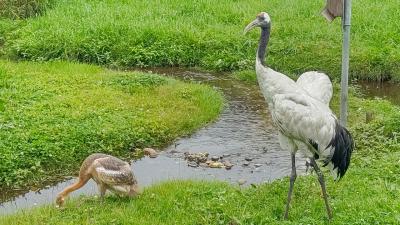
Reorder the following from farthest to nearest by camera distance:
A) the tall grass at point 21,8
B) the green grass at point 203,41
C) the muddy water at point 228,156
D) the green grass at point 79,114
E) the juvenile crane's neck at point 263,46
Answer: the tall grass at point 21,8 → the green grass at point 203,41 → the green grass at point 79,114 → the muddy water at point 228,156 → the juvenile crane's neck at point 263,46

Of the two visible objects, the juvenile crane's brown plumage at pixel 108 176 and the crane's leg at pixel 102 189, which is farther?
the crane's leg at pixel 102 189

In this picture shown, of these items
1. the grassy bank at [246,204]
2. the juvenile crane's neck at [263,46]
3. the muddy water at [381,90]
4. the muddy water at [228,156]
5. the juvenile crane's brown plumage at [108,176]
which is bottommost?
the muddy water at [381,90]

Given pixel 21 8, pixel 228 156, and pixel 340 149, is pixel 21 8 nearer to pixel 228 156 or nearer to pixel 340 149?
pixel 228 156

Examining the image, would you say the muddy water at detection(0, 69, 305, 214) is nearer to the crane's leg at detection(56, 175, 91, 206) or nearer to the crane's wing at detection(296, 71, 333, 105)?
the crane's leg at detection(56, 175, 91, 206)

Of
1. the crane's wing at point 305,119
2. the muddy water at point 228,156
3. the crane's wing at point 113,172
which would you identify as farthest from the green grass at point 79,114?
the crane's wing at point 305,119

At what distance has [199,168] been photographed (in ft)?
29.8

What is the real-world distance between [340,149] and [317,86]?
123 cm

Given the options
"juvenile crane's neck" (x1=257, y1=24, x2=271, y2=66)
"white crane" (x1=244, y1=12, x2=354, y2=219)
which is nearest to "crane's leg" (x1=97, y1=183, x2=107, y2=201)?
"white crane" (x1=244, y1=12, x2=354, y2=219)

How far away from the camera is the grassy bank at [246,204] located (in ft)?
22.9

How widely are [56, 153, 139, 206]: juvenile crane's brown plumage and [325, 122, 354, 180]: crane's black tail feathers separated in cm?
217

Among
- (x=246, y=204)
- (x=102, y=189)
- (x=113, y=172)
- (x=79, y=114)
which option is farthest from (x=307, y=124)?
(x=79, y=114)

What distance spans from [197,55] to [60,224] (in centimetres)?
775

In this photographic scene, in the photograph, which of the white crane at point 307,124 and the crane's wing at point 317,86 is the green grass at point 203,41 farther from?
the white crane at point 307,124

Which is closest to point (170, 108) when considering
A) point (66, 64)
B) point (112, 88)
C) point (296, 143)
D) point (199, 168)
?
point (112, 88)
